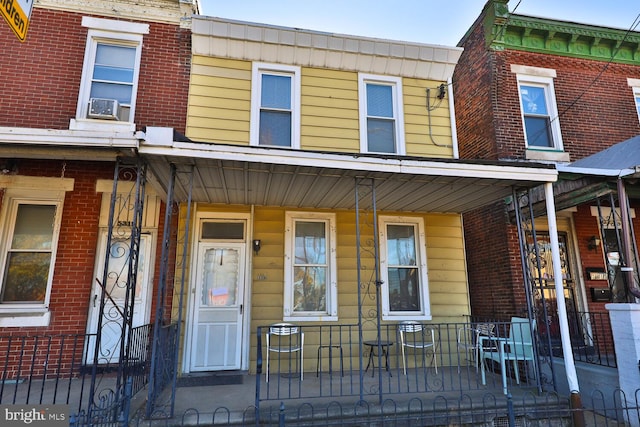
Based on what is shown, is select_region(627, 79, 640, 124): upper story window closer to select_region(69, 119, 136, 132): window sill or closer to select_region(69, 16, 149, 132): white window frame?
select_region(69, 16, 149, 132): white window frame

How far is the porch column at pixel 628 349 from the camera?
170 inches

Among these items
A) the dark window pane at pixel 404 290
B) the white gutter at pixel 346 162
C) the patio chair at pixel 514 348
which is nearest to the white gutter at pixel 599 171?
the white gutter at pixel 346 162

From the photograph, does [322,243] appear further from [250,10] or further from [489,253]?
[250,10]

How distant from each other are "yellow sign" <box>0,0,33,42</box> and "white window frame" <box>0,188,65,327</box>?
3130 mm

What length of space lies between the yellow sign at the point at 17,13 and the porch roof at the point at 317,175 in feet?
4.28

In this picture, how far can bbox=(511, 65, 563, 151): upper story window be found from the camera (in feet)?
23.9

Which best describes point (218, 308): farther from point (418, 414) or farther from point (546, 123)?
point (546, 123)

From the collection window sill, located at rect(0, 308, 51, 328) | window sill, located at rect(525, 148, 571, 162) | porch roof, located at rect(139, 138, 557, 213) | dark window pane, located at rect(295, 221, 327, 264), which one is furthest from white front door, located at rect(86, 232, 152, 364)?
window sill, located at rect(525, 148, 571, 162)

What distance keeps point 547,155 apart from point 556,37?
2663mm

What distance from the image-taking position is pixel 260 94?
6.46 metres

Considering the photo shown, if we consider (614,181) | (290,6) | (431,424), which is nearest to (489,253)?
(614,181)

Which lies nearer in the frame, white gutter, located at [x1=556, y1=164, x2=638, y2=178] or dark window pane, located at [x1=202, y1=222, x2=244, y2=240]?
white gutter, located at [x1=556, y1=164, x2=638, y2=178]

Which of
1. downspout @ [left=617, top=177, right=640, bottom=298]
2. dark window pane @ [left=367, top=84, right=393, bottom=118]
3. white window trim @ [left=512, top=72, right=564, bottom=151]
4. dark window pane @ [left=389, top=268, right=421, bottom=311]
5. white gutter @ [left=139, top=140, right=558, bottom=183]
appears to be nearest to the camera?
white gutter @ [left=139, top=140, right=558, bottom=183]

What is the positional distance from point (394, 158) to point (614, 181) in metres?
3.12
